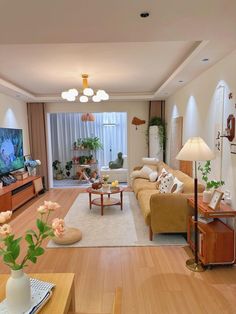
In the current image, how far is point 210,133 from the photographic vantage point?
11.4 feet

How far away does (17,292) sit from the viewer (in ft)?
3.69

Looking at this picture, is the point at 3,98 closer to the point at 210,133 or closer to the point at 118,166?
the point at 118,166

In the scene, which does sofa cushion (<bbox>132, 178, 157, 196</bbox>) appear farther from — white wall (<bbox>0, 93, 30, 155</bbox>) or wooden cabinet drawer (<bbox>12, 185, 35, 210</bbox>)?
white wall (<bbox>0, 93, 30, 155</bbox>)

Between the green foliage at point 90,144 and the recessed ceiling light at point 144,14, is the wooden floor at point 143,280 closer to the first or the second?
the recessed ceiling light at point 144,14

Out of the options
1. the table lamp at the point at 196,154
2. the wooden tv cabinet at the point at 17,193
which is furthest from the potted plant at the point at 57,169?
the table lamp at the point at 196,154

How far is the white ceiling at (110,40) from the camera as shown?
1.71 metres

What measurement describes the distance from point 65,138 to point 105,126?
1.52 metres

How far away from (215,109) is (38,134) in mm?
4932

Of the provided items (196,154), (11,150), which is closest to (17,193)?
(11,150)

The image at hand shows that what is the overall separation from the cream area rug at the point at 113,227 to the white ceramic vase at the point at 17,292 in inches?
85.0

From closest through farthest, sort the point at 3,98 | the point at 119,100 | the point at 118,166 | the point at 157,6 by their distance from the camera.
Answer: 1. the point at 157,6
2. the point at 3,98
3. the point at 119,100
4. the point at 118,166

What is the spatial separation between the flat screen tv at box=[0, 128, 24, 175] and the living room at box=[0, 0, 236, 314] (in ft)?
0.75

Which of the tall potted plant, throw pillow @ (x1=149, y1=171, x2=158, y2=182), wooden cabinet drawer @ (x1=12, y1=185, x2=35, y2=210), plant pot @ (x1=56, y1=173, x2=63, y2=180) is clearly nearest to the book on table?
wooden cabinet drawer @ (x1=12, y1=185, x2=35, y2=210)

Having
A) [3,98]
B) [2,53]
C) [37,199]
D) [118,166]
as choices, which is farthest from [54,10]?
[118,166]
